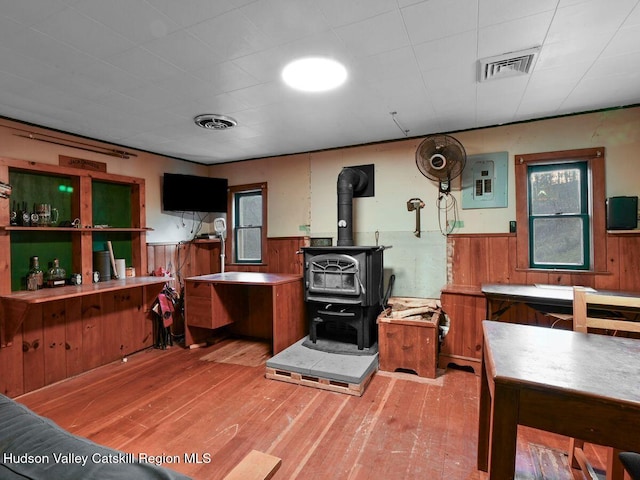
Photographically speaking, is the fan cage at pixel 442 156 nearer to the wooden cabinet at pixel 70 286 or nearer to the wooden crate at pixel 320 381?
the wooden crate at pixel 320 381

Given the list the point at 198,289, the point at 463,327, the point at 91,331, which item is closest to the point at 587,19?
the point at 463,327

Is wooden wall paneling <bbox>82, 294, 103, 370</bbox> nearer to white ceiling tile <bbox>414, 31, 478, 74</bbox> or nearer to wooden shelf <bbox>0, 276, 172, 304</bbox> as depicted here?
wooden shelf <bbox>0, 276, 172, 304</bbox>

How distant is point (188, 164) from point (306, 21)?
345 centimetres

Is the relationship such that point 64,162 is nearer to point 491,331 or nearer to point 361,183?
point 361,183

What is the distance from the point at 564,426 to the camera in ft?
3.29

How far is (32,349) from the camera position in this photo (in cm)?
283

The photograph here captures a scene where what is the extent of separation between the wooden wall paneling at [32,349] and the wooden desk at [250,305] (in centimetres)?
129

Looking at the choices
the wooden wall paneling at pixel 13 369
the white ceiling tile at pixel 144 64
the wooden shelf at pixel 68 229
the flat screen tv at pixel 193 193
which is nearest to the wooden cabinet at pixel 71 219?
the wooden shelf at pixel 68 229

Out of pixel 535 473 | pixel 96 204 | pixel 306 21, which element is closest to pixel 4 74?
pixel 96 204

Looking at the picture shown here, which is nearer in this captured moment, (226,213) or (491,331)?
(491,331)

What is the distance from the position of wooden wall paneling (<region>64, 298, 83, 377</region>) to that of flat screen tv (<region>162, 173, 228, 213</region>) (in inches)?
59.8

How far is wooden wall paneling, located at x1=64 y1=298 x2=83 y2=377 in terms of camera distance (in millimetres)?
3078

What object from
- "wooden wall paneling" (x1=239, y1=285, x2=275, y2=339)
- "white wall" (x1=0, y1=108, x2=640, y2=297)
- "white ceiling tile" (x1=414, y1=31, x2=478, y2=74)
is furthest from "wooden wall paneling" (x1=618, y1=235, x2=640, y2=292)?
"wooden wall paneling" (x1=239, y1=285, x2=275, y2=339)

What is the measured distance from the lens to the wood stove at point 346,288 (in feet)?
10.1
